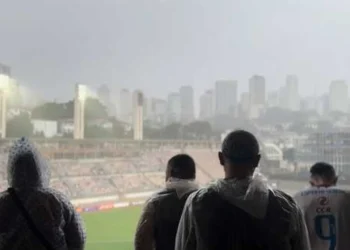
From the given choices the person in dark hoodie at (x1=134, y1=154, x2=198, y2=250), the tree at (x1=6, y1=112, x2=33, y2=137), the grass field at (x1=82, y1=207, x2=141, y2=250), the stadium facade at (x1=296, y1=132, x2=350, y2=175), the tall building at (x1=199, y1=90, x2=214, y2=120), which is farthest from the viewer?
the grass field at (x1=82, y1=207, x2=141, y2=250)

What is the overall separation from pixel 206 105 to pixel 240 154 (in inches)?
165

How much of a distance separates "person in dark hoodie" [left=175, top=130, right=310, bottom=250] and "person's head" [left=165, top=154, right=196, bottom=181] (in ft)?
1.77

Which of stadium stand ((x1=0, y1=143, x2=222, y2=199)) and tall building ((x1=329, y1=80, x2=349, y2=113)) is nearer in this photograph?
tall building ((x1=329, y1=80, x2=349, y2=113))

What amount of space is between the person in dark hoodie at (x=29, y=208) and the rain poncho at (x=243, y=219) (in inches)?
16.9

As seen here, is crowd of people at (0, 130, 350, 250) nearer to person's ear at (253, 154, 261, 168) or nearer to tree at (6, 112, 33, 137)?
person's ear at (253, 154, 261, 168)

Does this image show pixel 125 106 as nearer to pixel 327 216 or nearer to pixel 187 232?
pixel 327 216

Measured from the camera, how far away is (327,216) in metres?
1.98

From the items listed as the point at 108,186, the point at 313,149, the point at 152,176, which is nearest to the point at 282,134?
the point at 313,149

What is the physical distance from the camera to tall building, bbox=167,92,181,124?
552cm

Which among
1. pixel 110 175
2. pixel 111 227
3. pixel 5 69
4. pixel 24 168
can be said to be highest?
pixel 5 69

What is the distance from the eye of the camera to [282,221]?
49.9 inches

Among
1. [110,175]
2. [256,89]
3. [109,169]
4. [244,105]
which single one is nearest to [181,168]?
[244,105]

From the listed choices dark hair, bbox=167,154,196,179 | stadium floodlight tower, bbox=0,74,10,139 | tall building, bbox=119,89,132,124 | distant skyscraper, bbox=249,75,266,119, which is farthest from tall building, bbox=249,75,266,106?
dark hair, bbox=167,154,196,179

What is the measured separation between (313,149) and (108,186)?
10.7 ft
